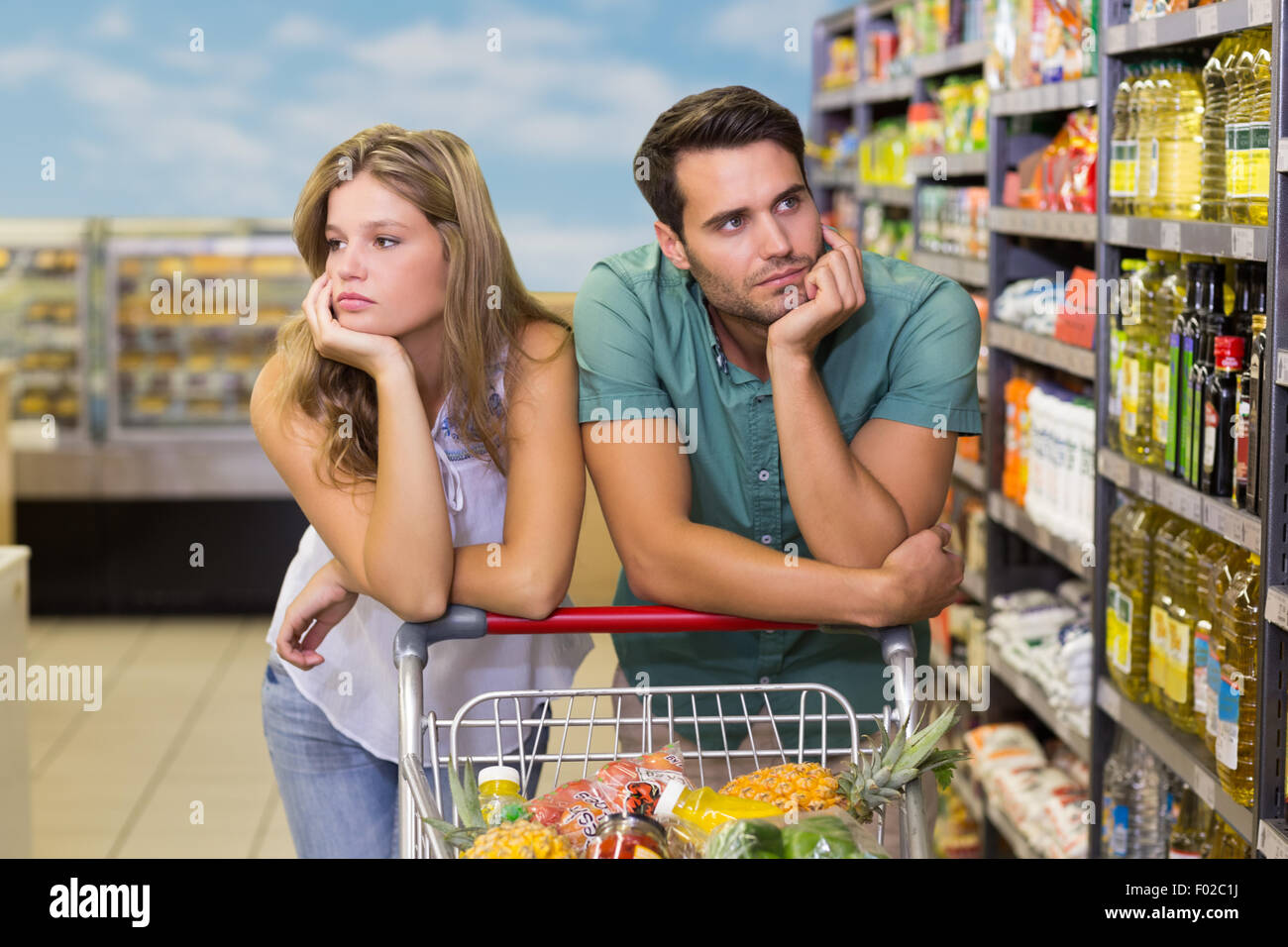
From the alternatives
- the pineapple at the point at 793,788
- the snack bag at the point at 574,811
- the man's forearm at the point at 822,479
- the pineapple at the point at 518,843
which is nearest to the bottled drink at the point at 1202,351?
the man's forearm at the point at 822,479

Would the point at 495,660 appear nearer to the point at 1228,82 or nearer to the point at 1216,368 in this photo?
the point at 1216,368

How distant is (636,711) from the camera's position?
87.0 inches

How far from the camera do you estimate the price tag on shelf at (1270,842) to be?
6.91 ft

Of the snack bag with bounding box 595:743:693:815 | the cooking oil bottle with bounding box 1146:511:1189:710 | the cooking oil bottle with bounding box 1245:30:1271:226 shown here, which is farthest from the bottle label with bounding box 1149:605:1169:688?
the snack bag with bounding box 595:743:693:815

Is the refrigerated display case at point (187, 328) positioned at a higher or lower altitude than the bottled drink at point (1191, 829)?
higher

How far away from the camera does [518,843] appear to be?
119 cm

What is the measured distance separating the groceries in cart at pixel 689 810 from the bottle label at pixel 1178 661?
1366mm

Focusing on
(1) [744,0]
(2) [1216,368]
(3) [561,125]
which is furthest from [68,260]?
(2) [1216,368]

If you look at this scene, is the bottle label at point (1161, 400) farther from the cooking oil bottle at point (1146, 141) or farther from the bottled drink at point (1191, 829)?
the bottled drink at point (1191, 829)

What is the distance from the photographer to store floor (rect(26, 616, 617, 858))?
13.0 feet

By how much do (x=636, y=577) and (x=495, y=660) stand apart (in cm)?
33

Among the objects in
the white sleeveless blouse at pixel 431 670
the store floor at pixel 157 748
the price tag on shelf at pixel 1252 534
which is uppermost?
the price tag on shelf at pixel 1252 534

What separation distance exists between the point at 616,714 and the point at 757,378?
1.77 ft

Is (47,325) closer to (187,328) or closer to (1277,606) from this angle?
(187,328)
